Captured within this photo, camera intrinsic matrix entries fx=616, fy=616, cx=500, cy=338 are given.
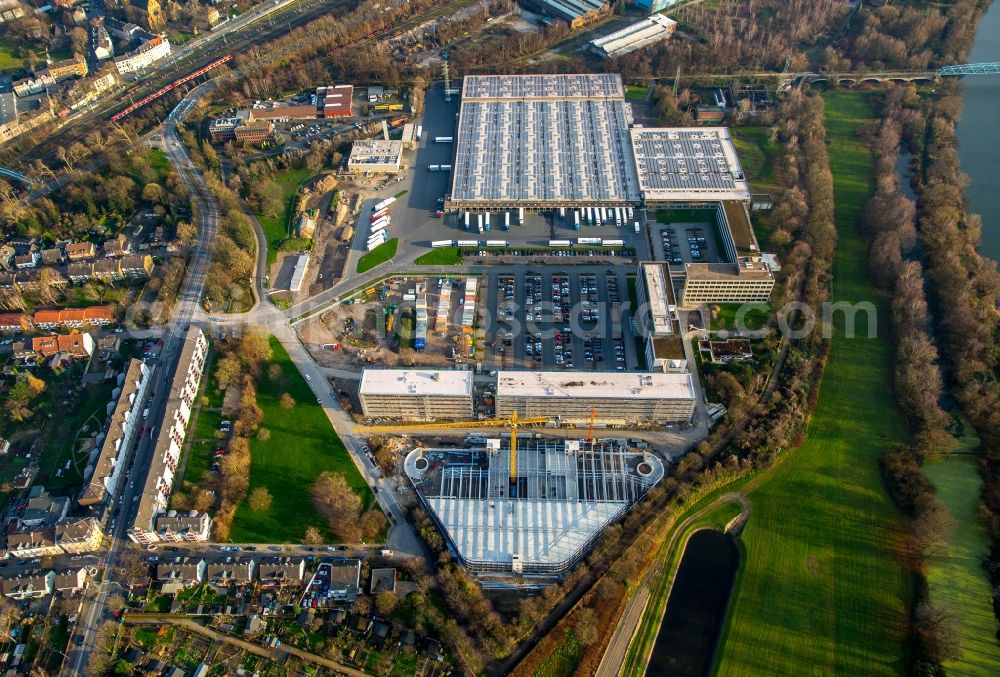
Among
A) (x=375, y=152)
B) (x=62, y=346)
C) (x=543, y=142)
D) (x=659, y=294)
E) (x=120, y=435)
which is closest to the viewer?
(x=120, y=435)

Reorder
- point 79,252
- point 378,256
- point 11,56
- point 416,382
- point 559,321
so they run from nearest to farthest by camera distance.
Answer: point 416,382 < point 559,321 < point 79,252 < point 378,256 < point 11,56

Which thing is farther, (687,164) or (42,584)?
(687,164)

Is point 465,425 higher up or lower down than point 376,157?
lower down

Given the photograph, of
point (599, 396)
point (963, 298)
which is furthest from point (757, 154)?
point (599, 396)

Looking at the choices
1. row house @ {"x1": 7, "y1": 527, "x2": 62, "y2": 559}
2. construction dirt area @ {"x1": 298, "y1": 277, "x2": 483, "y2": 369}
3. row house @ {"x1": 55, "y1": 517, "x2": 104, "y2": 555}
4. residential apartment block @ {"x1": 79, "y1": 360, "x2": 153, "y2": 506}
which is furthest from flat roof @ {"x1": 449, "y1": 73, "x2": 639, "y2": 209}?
row house @ {"x1": 7, "y1": 527, "x2": 62, "y2": 559}

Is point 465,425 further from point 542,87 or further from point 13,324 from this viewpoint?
point 542,87

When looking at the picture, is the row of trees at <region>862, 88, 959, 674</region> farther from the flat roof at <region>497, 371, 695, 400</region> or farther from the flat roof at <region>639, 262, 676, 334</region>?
the flat roof at <region>639, 262, 676, 334</region>

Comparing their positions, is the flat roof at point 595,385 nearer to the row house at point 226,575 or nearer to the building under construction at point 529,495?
the building under construction at point 529,495

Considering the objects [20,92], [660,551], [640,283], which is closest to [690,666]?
[660,551]
